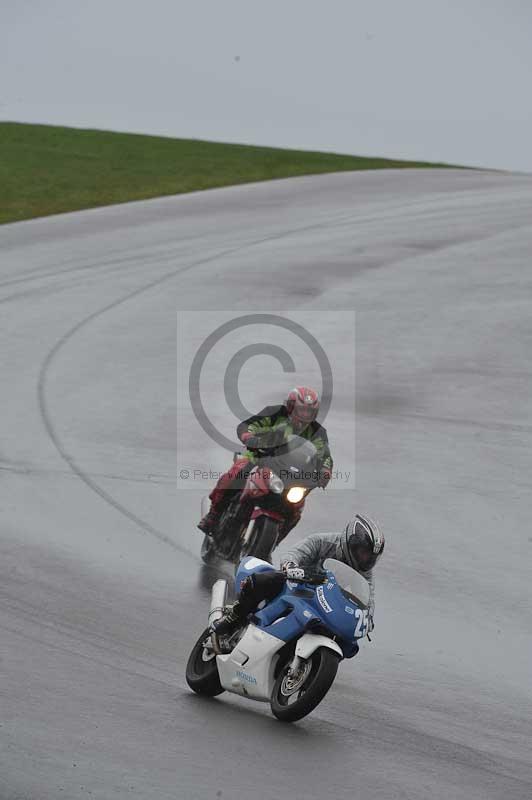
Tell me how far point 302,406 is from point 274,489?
81cm

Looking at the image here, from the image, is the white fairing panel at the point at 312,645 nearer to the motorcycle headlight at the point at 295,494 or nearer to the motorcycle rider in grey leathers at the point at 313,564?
the motorcycle rider in grey leathers at the point at 313,564

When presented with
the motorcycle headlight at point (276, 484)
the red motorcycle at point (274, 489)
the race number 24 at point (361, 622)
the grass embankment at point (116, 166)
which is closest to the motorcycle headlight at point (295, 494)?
→ the red motorcycle at point (274, 489)

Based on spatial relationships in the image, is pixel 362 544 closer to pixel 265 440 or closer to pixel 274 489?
pixel 274 489

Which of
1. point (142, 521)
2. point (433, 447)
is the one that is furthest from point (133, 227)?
point (142, 521)

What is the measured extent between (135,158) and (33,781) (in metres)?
34.9

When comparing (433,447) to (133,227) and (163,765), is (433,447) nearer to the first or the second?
(163,765)

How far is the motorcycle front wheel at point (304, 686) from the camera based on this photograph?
720 centimetres

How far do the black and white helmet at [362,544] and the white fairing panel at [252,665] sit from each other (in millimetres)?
712

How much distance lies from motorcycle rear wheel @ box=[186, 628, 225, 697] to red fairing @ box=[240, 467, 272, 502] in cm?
214

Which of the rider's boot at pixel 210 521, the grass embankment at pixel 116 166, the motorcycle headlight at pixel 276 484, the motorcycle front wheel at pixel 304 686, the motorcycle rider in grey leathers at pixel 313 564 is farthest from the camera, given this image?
the grass embankment at pixel 116 166

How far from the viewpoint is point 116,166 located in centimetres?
3781

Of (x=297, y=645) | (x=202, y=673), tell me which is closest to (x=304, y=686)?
(x=297, y=645)

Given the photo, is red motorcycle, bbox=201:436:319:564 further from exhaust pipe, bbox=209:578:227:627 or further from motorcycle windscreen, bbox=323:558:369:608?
motorcycle windscreen, bbox=323:558:369:608

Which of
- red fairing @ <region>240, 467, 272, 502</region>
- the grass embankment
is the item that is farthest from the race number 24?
the grass embankment
